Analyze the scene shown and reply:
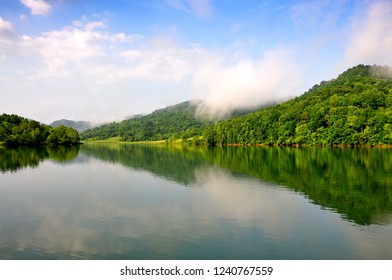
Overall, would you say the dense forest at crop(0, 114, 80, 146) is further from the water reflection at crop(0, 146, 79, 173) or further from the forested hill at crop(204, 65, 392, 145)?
the forested hill at crop(204, 65, 392, 145)

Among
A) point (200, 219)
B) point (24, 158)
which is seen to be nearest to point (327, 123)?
point (24, 158)

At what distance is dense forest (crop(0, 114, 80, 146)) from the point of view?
150 meters

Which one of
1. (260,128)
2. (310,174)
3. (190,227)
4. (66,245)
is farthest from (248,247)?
(260,128)

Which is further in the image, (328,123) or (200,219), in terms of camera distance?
(328,123)

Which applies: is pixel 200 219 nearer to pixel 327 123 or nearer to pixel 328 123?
pixel 328 123

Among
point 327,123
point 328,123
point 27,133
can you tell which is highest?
point 327,123

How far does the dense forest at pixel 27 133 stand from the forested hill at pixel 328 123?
90.7 m

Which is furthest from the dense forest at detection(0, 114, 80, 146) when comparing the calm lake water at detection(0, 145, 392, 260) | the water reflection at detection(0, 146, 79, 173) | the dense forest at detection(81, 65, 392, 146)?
the calm lake water at detection(0, 145, 392, 260)

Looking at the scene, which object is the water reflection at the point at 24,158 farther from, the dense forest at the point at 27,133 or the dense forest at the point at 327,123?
the dense forest at the point at 327,123

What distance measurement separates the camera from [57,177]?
46719 millimetres

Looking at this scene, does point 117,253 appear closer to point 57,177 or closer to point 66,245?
point 66,245

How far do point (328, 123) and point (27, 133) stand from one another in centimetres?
13863

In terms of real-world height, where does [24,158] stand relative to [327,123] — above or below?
below

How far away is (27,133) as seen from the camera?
155m
